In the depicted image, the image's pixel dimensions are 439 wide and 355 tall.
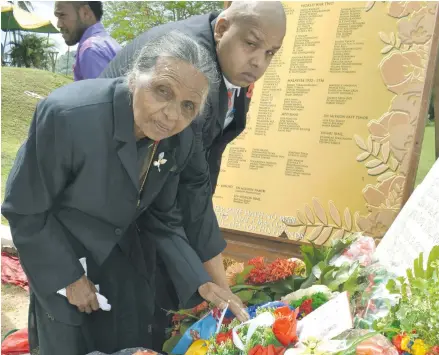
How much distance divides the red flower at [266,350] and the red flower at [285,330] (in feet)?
0.09

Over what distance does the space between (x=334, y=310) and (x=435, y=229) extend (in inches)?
21.3

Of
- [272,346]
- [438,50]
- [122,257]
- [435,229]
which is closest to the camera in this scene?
[272,346]

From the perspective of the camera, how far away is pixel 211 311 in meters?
1.78

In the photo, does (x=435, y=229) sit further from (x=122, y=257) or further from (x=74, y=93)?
(x=74, y=93)

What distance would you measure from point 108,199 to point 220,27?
36.3 inches

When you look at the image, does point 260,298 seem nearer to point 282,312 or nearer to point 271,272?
point 271,272

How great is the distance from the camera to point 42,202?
1541 mm

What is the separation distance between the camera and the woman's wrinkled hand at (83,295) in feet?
5.54

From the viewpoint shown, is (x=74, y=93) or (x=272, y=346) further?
(x=74, y=93)

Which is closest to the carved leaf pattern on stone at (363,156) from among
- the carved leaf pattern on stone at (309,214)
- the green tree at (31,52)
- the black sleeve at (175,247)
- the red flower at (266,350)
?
the carved leaf pattern on stone at (309,214)

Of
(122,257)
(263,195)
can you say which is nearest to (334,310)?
(122,257)

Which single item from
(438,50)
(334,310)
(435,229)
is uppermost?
(438,50)

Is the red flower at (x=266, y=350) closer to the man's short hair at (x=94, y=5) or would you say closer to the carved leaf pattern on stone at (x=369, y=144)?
the carved leaf pattern on stone at (x=369, y=144)

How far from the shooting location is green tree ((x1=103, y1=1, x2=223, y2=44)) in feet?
19.9
